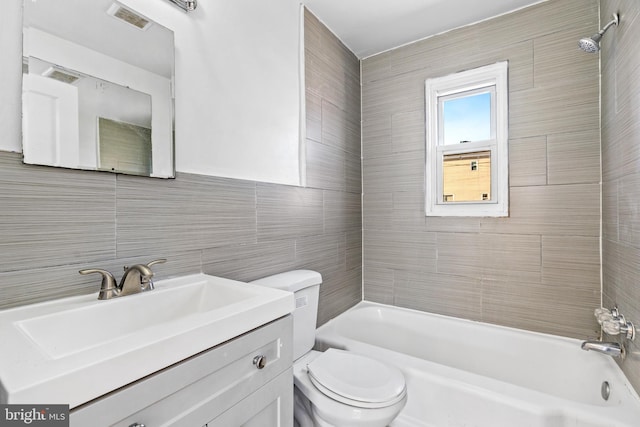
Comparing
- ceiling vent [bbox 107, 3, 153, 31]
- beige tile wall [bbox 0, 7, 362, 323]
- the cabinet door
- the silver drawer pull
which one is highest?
ceiling vent [bbox 107, 3, 153, 31]

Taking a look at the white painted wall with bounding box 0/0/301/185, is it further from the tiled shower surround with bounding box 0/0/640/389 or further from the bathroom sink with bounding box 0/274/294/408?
the bathroom sink with bounding box 0/274/294/408

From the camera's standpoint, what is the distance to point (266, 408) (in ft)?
3.26

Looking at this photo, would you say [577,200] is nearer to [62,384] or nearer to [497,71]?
[497,71]

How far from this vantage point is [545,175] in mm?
1979

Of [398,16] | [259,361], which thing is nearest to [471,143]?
[398,16]

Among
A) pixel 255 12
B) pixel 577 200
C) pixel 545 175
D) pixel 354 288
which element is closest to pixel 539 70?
pixel 545 175

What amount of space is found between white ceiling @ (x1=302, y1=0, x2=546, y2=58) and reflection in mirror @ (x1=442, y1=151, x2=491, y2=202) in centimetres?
97

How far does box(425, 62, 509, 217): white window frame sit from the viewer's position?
2107mm

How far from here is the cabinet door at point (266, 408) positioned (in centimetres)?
88

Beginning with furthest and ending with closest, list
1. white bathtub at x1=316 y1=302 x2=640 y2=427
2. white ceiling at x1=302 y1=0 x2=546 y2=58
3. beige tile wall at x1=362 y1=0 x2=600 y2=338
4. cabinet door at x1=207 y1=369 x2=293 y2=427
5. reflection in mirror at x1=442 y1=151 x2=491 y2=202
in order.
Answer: reflection in mirror at x1=442 y1=151 x2=491 y2=202 → white ceiling at x1=302 y1=0 x2=546 y2=58 → beige tile wall at x1=362 y1=0 x2=600 y2=338 → white bathtub at x1=316 y1=302 x2=640 y2=427 → cabinet door at x1=207 y1=369 x2=293 y2=427

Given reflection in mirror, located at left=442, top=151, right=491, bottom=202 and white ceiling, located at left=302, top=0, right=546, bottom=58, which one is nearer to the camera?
white ceiling, located at left=302, top=0, right=546, bottom=58

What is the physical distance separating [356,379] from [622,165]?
1647mm

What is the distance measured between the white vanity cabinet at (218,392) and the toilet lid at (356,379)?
0.27 m

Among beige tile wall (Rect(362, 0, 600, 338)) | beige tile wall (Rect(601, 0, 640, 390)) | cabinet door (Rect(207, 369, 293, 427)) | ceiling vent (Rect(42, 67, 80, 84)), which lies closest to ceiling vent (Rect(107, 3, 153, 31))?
ceiling vent (Rect(42, 67, 80, 84))
